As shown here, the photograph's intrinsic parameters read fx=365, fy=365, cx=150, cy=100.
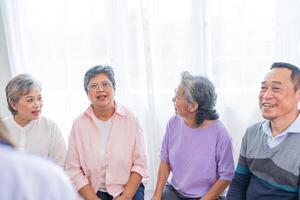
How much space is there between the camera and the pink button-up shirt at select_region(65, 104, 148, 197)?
2.14 metres

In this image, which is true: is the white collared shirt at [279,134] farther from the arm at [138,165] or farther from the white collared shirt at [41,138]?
the white collared shirt at [41,138]

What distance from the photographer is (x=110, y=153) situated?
7.02ft

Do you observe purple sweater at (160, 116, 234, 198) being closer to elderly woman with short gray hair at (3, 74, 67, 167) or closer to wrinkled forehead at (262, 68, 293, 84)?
wrinkled forehead at (262, 68, 293, 84)

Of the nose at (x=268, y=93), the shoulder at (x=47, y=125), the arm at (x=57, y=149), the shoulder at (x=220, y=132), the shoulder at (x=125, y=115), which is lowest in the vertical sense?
the arm at (x=57, y=149)

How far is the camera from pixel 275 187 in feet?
5.44

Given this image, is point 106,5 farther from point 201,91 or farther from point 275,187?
point 275,187

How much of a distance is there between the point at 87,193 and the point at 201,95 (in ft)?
A: 2.83

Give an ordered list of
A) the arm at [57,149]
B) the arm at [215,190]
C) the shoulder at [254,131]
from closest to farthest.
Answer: the shoulder at [254,131] < the arm at [215,190] < the arm at [57,149]

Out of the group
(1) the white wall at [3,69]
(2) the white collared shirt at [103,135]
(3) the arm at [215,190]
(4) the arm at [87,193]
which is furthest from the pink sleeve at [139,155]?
(1) the white wall at [3,69]

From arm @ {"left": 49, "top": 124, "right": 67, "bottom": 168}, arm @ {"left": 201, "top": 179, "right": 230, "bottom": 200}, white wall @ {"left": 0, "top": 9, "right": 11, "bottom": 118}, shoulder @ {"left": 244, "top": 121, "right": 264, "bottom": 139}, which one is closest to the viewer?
shoulder @ {"left": 244, "top": 121, "right": 264, "bottom": 139}

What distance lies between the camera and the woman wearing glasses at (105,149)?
2.13 meters

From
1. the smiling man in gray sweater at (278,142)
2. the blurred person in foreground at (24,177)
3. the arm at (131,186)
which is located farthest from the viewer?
the arm at (131,186)

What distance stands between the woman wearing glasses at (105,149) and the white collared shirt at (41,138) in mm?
80

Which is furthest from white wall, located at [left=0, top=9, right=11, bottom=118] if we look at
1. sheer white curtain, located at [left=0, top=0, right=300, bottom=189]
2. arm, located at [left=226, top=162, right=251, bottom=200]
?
arm, located at [left=226, top=162, right=251, bottom=200]
